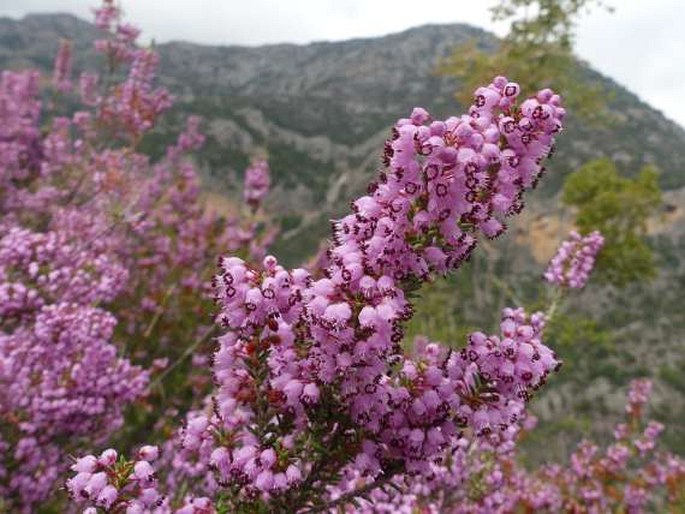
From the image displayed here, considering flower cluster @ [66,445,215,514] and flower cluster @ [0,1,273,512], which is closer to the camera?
flower cluster @ [66,445,215,514]

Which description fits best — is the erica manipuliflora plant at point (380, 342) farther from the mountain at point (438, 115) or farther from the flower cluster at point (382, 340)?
the mountain at point (438, 115)

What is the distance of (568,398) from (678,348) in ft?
34.0

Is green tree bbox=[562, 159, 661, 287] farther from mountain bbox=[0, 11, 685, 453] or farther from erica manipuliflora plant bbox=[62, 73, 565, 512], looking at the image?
erica manipuliflora plant bbox=[62, 73, 565, 512]

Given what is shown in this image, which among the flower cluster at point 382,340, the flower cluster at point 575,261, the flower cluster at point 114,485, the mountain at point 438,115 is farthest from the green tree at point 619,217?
the flower cluster at point 114,485

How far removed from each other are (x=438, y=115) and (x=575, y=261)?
80.1m

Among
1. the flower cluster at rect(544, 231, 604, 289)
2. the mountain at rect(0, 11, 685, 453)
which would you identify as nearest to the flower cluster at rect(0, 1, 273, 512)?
the mountain at rect(0, 11, 685, 453)

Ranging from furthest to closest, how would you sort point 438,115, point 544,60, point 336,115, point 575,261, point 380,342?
1. point 336,115
2. point 438,115
3. point 544,60
4. point 575,261
5. point 380,342

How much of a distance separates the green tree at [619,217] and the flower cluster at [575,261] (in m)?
23.3

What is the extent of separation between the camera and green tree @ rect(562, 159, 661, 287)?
2914 centimetres

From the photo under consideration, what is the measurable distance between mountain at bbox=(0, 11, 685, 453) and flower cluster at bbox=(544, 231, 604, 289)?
5.63 m

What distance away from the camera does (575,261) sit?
686cm

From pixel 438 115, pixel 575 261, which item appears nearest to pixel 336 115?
pixel 438 115

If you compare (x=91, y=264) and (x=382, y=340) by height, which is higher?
(x=382, y=340)

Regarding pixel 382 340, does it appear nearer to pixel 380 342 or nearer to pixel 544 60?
pixel 380 342
